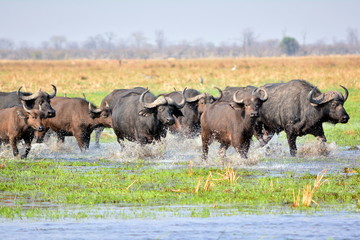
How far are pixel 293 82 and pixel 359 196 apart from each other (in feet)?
23.7

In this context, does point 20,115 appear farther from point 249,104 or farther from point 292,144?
point 292,144

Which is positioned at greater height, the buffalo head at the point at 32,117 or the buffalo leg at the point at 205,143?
the buffalo head at the point at 32,117

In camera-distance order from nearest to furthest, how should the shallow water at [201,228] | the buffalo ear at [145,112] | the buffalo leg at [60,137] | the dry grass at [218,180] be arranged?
the shallow water at [201,228] → the dry grass at [218,180] → the buffalo ear at [145,112] → the buffalo leg at [60,137]

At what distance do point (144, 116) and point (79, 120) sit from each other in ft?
8.71

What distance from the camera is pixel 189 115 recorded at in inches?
746

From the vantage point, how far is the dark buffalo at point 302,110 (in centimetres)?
1634

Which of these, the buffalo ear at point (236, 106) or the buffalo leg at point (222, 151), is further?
the buffalo leg at point (222, 151)

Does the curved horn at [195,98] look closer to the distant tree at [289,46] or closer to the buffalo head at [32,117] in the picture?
the buffalo head at [32,117]

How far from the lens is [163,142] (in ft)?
53.6

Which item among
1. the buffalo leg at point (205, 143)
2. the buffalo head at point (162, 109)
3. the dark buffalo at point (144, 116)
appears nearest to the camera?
the buffalo leg at point (205, 143)

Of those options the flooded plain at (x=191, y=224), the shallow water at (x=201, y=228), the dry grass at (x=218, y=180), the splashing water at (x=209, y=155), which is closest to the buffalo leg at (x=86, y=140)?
the splashing water at (x=209, y=155)

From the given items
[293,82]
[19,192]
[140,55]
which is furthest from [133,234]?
[140,55]

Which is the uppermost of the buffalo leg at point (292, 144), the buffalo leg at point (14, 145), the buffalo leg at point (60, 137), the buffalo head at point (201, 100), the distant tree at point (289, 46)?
the buffalo head at point (201, 100)

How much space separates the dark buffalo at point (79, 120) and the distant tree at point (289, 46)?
146 meters
